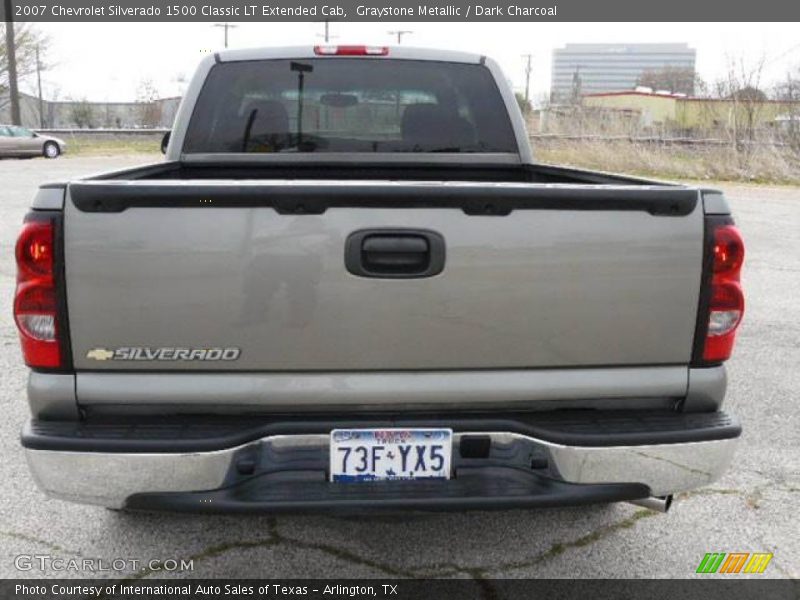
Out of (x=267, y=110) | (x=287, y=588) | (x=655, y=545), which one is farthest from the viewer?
(x=267, y=110)

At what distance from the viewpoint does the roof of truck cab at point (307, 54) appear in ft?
13.8

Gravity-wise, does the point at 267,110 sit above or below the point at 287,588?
above

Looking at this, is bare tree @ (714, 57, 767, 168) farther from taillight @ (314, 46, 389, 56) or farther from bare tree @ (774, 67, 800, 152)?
taillight @ (314, 46, 389, 56)

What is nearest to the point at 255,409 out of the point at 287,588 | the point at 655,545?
the point at 287,588

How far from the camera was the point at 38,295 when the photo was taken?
2.20 metres

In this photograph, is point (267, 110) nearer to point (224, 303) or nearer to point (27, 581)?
point (224, 303)

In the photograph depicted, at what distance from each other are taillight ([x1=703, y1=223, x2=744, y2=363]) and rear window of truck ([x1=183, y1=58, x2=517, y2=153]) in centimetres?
205

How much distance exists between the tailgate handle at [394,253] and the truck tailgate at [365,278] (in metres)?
0.02

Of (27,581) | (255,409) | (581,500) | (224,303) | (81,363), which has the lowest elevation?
(27,581)

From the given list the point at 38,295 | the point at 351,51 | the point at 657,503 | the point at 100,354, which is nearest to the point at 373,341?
the point at 100,354

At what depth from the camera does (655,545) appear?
2.99 meters

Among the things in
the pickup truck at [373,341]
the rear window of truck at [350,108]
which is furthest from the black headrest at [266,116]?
the pickup truck at [373,341]

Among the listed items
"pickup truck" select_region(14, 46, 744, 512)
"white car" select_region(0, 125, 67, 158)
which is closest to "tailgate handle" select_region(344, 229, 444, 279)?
"pickup truck" select_region(14, 46, 744, 512)

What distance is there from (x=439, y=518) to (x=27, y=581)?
1543 mm
